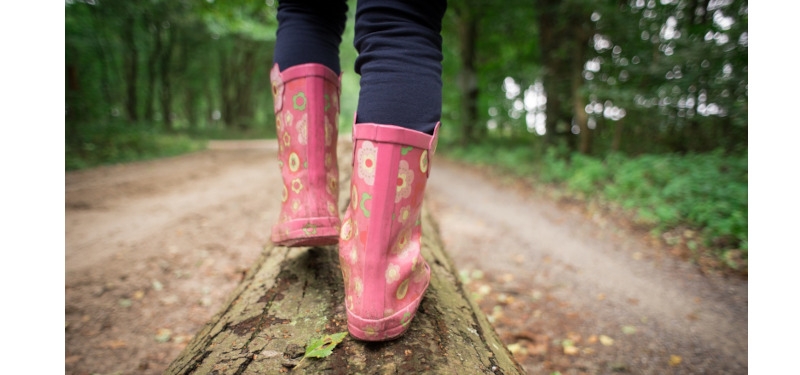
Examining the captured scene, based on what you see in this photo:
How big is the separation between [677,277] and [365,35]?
323cm

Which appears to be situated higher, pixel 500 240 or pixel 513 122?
pixel 513 122

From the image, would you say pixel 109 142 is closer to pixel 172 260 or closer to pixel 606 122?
pixel 172 260

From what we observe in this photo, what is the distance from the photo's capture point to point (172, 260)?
2.93 meters

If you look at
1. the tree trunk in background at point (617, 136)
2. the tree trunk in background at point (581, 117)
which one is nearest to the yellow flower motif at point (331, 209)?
the tree trunk in background at point (617, 136)

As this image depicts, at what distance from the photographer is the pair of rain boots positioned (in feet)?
2.89

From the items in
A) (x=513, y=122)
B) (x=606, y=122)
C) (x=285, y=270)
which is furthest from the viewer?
(x=513, y=122)

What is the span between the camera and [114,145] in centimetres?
738

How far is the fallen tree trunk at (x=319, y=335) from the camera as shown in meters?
0.85

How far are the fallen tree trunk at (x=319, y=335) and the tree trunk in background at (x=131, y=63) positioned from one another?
1290 centimetres

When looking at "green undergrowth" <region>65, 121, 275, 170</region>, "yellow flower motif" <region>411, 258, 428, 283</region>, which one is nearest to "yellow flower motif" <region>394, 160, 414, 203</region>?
"yellow flower motif" <region>411, 258, 428, 283</region>

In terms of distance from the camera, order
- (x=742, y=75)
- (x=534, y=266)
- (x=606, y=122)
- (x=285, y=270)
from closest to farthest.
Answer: (x=285, y=270) → (x=534, y=266) → (x=742, y=75) → (x=606, y=122)

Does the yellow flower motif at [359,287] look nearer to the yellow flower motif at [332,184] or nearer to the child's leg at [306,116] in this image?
the child's leg at [306,116]

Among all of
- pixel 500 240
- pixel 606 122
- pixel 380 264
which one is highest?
pixel 606 122

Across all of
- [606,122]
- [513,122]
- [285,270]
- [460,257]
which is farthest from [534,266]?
[513,122]
